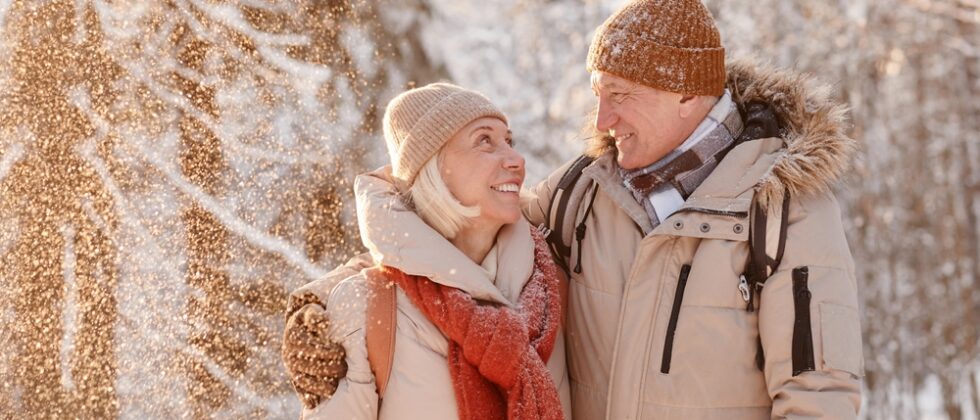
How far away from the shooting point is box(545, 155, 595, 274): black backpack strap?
10.8 ft

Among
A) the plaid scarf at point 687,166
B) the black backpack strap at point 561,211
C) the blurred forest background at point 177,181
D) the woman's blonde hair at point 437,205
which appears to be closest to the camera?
the woman's blonde hair at point 437,205

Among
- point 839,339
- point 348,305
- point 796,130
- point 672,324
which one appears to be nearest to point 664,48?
point 796,130

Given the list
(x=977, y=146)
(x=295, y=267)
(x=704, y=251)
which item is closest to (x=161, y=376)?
(x=295, y=267)

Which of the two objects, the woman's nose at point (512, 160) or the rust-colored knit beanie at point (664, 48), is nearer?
the woman's nose at point (512, 160)

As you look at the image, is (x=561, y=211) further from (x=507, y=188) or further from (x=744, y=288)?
(x=744, y=288)

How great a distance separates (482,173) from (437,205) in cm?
16

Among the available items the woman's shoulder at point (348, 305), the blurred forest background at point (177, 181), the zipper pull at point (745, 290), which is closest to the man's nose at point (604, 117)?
the blurred forest background at point (177, 181)

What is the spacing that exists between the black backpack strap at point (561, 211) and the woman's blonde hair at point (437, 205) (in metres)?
0.54

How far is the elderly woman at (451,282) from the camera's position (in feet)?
8.57

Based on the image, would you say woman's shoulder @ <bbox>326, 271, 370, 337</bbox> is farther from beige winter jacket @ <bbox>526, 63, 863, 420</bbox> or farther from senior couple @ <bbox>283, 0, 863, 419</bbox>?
beige winter jacket @ <bbox>526, 63, 863, 420</bbox>

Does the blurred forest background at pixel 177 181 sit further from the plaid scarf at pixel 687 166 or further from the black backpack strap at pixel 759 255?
the black backpack strap at pixel 759 255

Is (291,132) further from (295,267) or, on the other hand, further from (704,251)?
(704,251)

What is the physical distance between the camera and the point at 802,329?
9.00 feet

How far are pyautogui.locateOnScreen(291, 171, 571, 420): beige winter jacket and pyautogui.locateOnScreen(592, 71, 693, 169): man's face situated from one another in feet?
2.16
